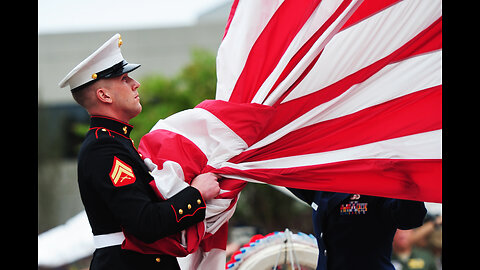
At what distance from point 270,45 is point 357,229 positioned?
1.10 meters

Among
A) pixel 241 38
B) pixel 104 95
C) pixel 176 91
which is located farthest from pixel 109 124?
pixel 176 91

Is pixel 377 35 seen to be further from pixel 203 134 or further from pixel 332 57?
pixel 203 134

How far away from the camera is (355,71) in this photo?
280 centimetres

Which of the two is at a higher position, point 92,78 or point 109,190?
point 92,78

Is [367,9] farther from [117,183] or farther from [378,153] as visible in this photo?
[117,183]

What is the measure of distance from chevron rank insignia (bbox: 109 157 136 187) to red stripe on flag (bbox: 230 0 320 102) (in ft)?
2.30

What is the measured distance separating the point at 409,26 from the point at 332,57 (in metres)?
0.40

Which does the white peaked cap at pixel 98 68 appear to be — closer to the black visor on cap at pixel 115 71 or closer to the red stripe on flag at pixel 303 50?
the black visor on cap at pixel 115 71

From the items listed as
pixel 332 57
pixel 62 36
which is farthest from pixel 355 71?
pixel 62 36

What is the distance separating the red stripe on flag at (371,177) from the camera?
8.23 ft

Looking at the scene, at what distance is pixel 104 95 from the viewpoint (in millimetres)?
2631

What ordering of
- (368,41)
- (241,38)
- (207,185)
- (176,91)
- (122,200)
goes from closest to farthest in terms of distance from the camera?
(122,200) → (207,185) → (368,41) → (241,38) → (176,91)

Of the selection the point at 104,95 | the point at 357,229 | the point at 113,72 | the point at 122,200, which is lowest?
the point at 357,229

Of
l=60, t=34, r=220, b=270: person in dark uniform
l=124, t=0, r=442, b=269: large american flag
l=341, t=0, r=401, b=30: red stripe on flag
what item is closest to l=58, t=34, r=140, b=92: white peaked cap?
l=60, t=34, r=220, b=270: person in dark uniform
